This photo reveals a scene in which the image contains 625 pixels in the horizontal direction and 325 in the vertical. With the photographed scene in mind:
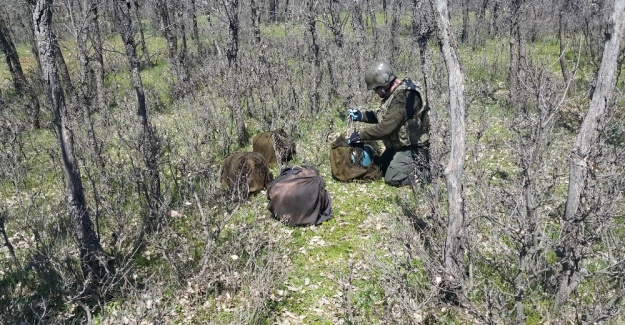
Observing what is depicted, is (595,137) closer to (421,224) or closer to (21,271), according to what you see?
(421,224)

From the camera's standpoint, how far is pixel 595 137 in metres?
4.23

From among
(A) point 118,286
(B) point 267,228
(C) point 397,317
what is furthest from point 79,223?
(C) point 397,317

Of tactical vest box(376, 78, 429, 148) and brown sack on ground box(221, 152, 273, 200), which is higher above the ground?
tactical vest box(376, 78, 429, 148)

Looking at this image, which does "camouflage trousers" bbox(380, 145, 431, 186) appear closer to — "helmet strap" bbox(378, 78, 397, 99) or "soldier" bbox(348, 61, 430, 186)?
"soldier" bbox(348, 61, 430, 186)

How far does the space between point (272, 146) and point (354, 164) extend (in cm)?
218

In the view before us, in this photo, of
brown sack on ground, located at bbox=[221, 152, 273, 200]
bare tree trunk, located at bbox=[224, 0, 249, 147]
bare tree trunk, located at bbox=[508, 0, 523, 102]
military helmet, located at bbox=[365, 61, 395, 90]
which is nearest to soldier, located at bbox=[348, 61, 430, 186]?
military helmet, located at bbox=[365, 61, 395, 90]

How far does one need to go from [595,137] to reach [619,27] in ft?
3.60

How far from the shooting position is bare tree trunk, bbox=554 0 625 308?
4082 mm

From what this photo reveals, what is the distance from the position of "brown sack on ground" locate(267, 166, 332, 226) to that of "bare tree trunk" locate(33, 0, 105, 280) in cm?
280

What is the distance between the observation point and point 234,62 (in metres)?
10.7

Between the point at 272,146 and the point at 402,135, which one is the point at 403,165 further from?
the point at 272,146

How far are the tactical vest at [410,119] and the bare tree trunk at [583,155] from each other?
3.38m

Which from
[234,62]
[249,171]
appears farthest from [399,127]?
[234,62]

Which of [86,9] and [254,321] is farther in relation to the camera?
[86,9]
